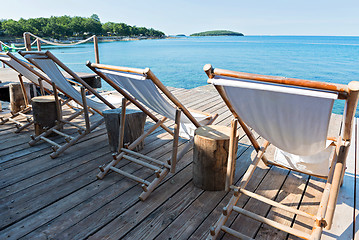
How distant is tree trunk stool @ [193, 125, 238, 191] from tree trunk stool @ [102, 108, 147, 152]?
3.10 ft

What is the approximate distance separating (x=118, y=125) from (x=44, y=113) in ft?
3.72

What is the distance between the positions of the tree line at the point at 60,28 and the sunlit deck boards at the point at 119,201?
273ft

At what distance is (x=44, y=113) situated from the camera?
316cm

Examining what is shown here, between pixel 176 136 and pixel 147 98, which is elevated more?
pixel 147 98

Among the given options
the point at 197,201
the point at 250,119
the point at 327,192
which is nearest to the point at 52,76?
the point at 197,201

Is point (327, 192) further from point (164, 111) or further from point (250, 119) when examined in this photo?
point (164, 111)

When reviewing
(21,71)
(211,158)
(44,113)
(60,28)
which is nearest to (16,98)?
(21,71)

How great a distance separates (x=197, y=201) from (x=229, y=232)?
1.43 feet

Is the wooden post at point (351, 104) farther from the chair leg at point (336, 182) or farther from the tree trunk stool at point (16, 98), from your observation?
the tree trunk stool at point (16, 98)

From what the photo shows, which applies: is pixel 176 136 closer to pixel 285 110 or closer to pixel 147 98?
pixel 147 98

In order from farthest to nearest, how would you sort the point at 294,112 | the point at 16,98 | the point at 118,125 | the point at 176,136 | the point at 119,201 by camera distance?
the point at 16,98
the point at 118,125
the point at 176,136
the point at 119,201
the point at 294,112

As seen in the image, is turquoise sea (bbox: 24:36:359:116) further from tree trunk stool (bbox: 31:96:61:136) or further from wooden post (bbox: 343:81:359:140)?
wooden post (bbox: 343:81:359:140)

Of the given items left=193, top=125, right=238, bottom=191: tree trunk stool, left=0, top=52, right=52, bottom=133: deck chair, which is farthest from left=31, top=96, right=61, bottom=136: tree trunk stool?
left=193, top=125, right=238, bottom=191: tree trunk stool

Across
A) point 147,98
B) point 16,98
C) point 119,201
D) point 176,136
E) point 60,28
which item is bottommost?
point 119,201
